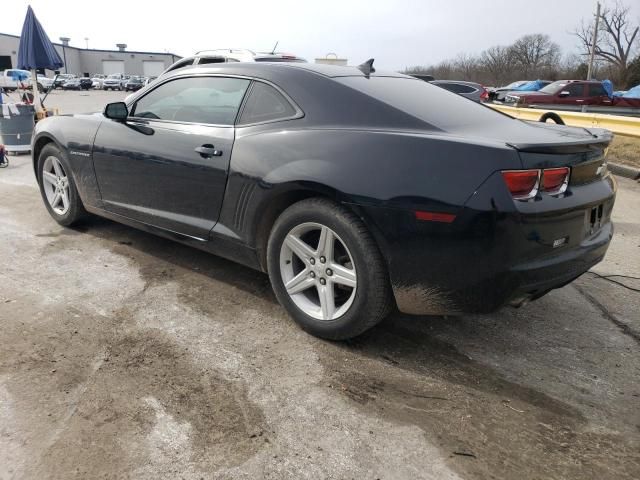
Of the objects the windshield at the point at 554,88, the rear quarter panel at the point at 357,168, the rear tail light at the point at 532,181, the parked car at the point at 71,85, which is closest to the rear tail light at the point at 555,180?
the rear tail light at the point at 532,181

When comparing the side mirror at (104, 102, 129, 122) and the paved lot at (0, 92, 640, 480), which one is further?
the side mirror at (104, 102, 129, 122)

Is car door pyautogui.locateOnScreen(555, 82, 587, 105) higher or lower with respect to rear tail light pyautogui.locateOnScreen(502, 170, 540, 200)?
lower

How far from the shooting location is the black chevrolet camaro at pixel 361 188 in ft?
8.09

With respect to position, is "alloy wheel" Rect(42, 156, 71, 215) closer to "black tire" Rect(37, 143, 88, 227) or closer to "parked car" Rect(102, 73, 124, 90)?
"black tire" Rect(37, 143, 88, 227)

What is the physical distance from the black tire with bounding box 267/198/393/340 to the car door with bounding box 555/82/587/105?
18396 mm

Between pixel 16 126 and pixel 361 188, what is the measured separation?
879 cm

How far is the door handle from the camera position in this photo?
3.34m

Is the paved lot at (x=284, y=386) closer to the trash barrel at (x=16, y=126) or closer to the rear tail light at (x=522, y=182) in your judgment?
the rear tail light at (x=522, y=182)

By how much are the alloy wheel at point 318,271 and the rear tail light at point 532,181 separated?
872mm

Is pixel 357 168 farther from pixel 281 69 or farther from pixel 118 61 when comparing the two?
pixel 118 61

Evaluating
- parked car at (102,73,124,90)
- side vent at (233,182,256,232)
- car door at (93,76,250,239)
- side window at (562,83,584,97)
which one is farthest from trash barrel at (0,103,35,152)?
parked car at (102,73,124,90)

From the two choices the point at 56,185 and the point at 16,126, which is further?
the point at 16,126

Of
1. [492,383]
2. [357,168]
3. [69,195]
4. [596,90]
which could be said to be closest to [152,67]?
[596,90]

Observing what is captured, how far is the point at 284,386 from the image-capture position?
8.52 ft
